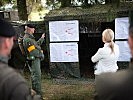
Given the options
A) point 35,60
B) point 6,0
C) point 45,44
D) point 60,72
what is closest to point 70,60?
point 60,72

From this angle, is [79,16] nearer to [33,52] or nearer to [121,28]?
[121,28]

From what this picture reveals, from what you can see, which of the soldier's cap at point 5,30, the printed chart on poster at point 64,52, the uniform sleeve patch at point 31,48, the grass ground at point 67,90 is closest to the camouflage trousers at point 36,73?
the uniform sleeve patch at point 31,48

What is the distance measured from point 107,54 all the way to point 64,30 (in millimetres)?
4296

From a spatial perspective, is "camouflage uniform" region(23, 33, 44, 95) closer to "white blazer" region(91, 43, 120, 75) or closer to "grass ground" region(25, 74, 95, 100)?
"grass ground" region(25, 74, 95, 100)

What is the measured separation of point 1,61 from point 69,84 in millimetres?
7904

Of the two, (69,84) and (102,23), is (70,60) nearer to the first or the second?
(69,84)

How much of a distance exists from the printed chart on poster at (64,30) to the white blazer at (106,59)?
4023mm

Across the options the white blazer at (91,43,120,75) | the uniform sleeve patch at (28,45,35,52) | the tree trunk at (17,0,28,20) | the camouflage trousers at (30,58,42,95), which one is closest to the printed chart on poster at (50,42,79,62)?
the camouflage trousers at (30,58,42,95)

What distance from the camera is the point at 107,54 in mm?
7008

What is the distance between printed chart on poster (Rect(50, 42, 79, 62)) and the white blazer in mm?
3992

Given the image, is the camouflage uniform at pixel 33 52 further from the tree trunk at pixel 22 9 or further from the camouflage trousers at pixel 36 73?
the tree trunk at pixel 22 9

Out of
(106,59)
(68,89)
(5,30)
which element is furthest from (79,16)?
(5,30)

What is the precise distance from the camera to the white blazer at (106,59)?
7.00 meters

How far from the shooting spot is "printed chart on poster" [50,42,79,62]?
11.2m
